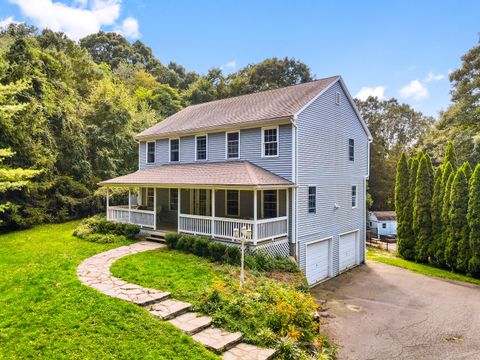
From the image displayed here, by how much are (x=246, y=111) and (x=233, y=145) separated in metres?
2.02

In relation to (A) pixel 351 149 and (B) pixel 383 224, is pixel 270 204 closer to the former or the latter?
(A) pixel 351 149

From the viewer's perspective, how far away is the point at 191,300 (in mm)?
7715

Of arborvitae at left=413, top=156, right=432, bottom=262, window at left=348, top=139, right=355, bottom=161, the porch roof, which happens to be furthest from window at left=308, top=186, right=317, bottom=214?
arborvitae at left=413, top=156, right=432, bottom=262

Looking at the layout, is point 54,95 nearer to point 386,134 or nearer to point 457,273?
point 457,273

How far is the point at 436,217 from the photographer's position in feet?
59.0

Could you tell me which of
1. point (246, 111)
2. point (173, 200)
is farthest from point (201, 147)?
point (173, 200)

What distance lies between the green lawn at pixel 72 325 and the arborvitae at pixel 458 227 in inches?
623

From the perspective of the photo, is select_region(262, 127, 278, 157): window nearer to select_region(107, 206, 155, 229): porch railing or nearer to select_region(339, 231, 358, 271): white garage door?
select_region(107, 206, 155, 229): porch railing

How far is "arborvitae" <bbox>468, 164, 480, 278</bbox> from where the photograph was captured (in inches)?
603

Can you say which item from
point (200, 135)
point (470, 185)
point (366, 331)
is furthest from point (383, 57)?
point (366, 331)

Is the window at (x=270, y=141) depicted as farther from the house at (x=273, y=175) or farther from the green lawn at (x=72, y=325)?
the green lawn at (x=72, y=325)

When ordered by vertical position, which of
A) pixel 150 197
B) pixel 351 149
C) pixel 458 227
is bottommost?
pixel 458 227

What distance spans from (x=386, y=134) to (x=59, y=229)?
123 feet

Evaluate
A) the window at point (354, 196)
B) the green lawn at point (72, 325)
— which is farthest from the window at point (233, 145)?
the green lawn at point (72, 325)
